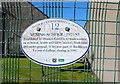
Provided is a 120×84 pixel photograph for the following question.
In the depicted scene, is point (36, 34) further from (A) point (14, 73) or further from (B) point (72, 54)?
(A) point (14, 73)

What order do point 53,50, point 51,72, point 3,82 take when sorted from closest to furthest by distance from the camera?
1. point 53,50
2. point 51,72
3. point 3,82

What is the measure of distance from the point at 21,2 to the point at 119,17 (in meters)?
1.23

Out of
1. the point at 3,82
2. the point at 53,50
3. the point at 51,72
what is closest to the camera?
the point at 53,50

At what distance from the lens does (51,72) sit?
3.29 m

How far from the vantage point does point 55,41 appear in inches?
119

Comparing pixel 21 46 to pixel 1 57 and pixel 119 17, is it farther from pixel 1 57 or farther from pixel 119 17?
pixel 119 17

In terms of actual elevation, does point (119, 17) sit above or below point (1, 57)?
above

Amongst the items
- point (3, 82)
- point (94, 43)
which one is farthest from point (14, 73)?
point (94, 43)

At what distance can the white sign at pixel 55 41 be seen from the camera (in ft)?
9.95

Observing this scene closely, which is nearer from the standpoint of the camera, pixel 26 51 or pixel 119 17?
pixel 26 51

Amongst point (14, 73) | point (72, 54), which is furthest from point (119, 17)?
point (14, 73)

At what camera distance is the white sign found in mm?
3033

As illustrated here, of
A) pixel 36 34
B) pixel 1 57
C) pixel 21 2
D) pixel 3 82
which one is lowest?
pixel 3 82

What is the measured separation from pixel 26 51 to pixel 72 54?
0.49m
